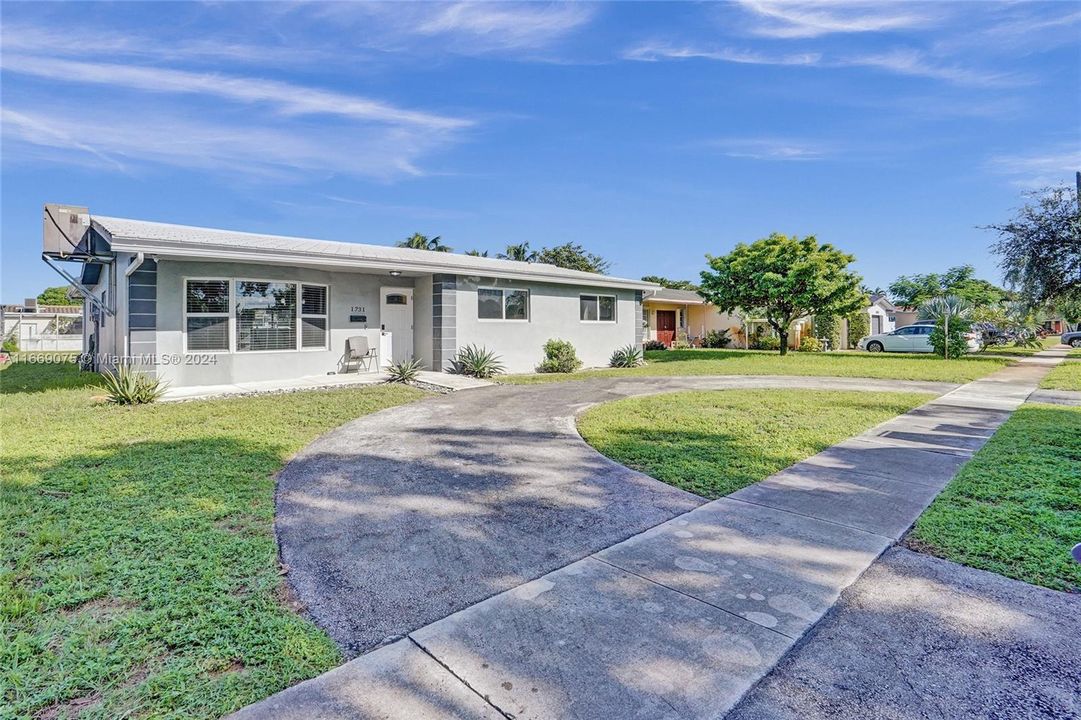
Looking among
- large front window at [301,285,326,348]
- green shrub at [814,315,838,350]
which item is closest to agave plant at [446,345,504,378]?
large front window at [301,285,326,348]

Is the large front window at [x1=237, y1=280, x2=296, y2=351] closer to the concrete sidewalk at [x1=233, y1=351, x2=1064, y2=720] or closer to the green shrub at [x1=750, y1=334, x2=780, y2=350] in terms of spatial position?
the concrete sidewalk at [x1=233, y1=351, x2=1064, y2=720]

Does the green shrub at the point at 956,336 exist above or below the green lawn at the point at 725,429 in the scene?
above

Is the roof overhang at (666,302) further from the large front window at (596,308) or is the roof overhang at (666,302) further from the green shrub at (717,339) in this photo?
the large front window at (596,308)

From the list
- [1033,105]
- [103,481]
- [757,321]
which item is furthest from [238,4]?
[757,321]

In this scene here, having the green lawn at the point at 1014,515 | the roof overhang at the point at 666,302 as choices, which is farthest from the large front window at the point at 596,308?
the green lawn at the point at 1014,515

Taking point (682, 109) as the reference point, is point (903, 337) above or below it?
below

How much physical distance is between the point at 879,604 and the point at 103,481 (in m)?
6.08

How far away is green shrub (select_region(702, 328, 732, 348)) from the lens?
28.3m

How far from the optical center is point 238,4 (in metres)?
9.06

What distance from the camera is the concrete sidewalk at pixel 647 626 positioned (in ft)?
6.54

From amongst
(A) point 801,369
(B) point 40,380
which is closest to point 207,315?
(B) point 40,380

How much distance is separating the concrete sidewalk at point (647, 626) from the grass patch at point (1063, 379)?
1115 centimetres

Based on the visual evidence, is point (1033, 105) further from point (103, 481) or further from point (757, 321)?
point (103, 481)

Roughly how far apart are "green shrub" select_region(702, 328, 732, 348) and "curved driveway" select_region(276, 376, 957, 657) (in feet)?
75.2
